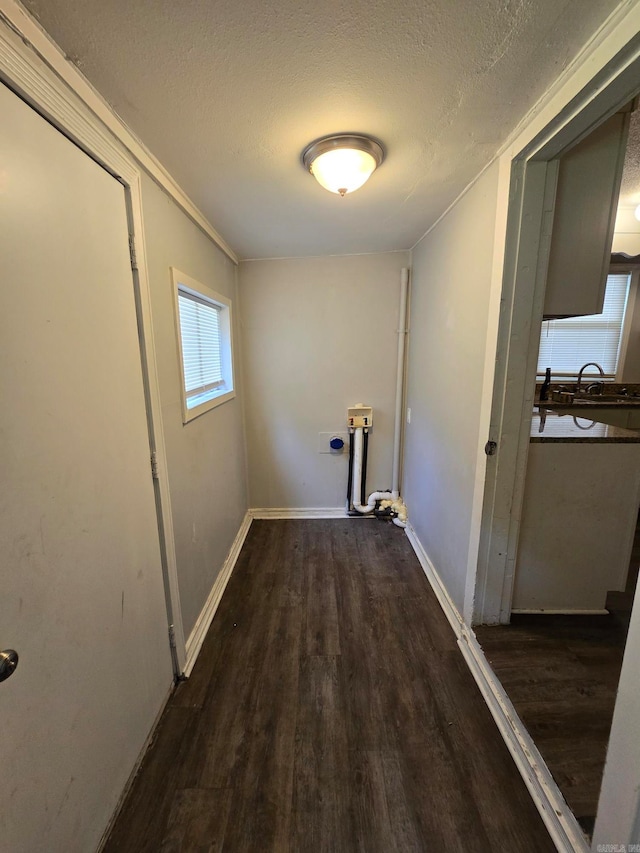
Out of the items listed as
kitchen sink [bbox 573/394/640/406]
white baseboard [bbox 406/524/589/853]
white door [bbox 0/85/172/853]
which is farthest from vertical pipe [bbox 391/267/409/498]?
white door [bbox 0/85/172/853]

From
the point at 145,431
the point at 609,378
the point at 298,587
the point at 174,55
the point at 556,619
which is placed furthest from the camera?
the point at 609,378

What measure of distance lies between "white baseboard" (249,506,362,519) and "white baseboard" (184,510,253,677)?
0.36 meters

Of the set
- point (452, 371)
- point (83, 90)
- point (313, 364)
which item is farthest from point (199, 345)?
Answer: point (452, 371)

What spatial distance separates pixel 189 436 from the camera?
1.73 metres

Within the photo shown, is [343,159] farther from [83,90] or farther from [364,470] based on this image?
[364,470]

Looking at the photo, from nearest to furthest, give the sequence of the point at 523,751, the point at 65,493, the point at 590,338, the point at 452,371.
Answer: the point at 65,493 < the point at 523,751 < the point at 452,371 < the point at 590,338

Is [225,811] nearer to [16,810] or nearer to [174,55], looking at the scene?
[16,810]

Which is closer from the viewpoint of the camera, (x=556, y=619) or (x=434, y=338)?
(x=556, y=619)

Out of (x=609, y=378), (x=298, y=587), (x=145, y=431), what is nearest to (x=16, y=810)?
(x=145, y=431)

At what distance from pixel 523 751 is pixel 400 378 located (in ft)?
7.54

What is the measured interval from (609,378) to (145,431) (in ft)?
14.2

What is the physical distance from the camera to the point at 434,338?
7.13 feet

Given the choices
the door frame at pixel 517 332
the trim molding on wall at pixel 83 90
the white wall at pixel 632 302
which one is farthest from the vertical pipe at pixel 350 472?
the white wall at pixel 632 302

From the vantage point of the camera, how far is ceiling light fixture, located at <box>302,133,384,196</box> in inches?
48.6
